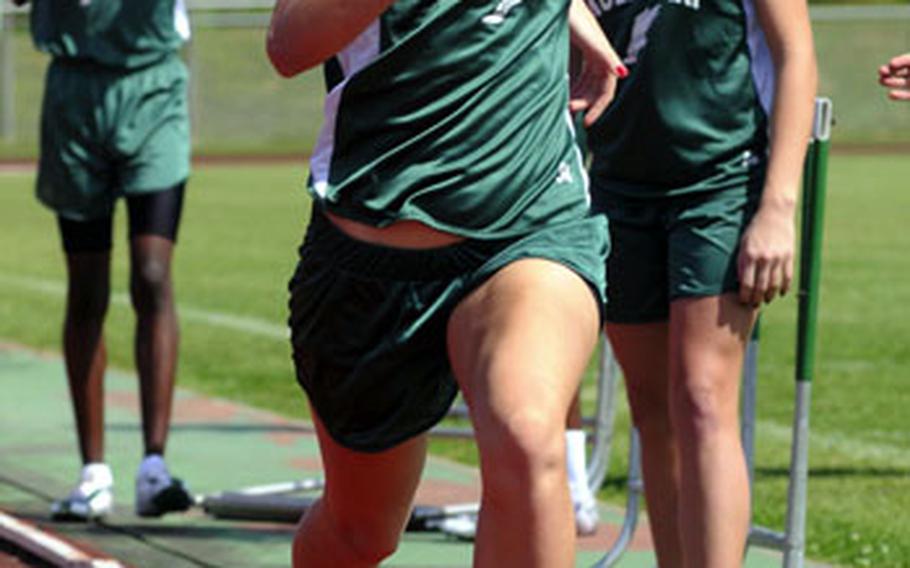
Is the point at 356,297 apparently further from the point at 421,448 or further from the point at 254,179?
the point at 254,179

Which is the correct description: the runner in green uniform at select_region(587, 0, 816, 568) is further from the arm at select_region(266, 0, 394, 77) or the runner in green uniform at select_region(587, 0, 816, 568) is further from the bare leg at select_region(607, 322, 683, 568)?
the arm at select_region(266, 0, 394, 77)

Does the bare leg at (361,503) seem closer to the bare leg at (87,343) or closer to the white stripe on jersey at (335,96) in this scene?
the white stripe on jersey at (335,96)

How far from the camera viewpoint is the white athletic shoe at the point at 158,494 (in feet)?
23.3

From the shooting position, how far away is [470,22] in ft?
13.6

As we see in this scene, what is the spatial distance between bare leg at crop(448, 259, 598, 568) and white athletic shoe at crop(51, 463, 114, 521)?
126 inches

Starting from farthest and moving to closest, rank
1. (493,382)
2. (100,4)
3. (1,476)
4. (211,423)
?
(211,423) < (1,476) < (100,4) < (493,382)

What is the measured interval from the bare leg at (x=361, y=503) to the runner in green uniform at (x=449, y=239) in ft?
0.04

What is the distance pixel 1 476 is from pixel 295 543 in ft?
11.8

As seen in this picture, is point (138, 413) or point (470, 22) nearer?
point (470, 22)

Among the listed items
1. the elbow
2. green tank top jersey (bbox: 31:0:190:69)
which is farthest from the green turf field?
the elbow

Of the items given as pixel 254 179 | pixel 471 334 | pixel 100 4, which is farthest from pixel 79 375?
pixel 254 179

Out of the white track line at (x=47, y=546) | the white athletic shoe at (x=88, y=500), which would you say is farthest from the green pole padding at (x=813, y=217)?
the white athletic shoe at (x=88, y=500)

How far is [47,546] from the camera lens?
247 inches

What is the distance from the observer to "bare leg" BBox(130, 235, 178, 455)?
7348 millimetres
